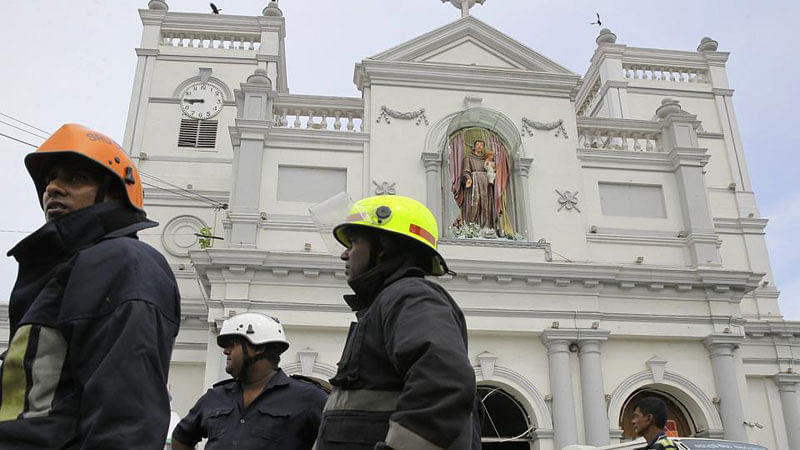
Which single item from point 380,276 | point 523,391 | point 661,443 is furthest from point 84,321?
point 523,391

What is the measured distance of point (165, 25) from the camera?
20594mm

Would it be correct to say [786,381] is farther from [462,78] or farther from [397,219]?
[397,219]

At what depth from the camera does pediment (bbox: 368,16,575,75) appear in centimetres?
1689

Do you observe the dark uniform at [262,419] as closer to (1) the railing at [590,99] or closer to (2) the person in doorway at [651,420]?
(2) the person in doorway at [651,420]

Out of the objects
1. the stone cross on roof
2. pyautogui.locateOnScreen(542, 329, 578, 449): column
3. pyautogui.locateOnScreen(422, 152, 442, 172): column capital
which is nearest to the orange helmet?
pyautogui.locateOnScreen(542, 329, 578, 449): column

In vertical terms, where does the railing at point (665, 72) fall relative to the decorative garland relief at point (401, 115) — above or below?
above

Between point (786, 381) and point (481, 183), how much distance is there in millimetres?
9820

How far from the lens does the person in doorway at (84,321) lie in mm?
2102

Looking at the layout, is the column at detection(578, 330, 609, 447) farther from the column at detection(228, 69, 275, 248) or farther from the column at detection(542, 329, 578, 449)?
the column at detection(228, 69, 275, 248)

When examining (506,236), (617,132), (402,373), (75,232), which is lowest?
(402,373)

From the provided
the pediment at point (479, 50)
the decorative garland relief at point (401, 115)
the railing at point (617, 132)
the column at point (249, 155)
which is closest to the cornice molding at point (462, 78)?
the pediment at point (479, 50)

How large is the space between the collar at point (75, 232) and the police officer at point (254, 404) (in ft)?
7.37

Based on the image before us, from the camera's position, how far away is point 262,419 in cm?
446

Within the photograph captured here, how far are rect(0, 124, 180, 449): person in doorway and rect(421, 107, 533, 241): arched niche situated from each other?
489 inches
